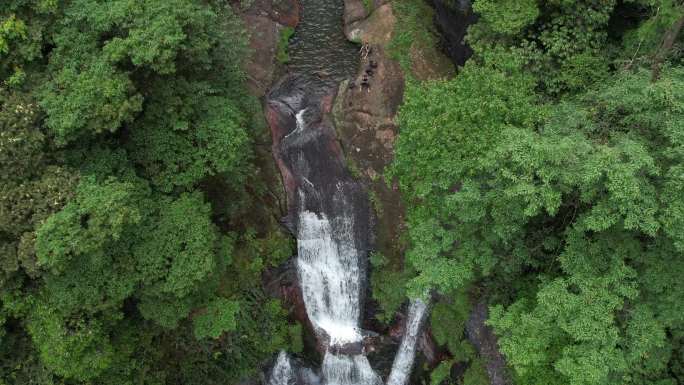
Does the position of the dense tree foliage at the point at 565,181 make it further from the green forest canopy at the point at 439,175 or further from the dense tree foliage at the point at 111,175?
the dense tree foliage at the point at 111,175

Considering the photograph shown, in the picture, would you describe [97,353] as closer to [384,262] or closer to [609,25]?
[384,262]

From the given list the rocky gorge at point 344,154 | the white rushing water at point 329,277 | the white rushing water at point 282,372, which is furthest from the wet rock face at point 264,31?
the white rushing water at point 282,372

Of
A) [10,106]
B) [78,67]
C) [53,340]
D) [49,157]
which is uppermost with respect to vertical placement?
[78,67]

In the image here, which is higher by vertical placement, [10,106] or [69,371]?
[10,106]

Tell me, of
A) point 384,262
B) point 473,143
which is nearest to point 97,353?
point 384,262

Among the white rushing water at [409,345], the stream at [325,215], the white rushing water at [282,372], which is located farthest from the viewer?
the white rushing water at [282,372]
